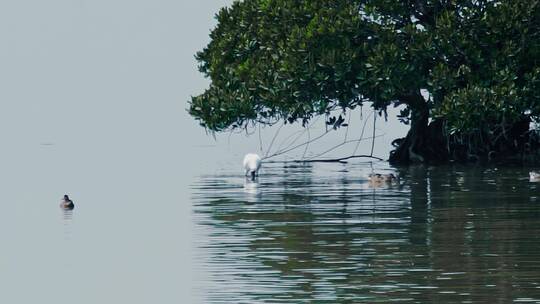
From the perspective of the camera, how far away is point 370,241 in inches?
974

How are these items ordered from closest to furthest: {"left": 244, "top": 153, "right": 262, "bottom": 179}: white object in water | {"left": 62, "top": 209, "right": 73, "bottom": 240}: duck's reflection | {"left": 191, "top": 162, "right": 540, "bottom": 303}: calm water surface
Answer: {"left": 191, "top": 162, "right": 540, "bottom": 303}: calm water surface
{"left": 62, "top": 209, "right": 73, "bottom": 240}: duck's reflection
{"left": 244, "top": 153, "right": 262, "bottom": 179}: white object in water

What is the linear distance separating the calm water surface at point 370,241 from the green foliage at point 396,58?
4.12m

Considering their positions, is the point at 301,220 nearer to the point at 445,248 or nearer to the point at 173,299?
the point at 445,248

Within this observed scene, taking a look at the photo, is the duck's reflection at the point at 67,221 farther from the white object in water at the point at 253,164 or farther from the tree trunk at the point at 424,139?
the tree trunk at the point at 424,139

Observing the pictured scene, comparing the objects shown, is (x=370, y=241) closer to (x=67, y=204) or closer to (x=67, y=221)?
(x=67, y=221)

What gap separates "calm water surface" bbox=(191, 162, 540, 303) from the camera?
773 inches

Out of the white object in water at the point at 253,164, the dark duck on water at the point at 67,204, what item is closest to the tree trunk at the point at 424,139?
the white object in water at the point at 253,164

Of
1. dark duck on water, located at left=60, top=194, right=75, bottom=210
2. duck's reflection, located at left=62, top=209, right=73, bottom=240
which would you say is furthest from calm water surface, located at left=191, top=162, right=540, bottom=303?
dark duck on water, located at left=60, top=194, right=75, bottom=210

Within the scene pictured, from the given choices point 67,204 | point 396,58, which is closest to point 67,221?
point 67,204

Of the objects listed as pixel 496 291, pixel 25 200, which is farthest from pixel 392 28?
pixel 496 291

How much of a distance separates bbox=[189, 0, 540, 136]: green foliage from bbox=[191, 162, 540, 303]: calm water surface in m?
4.12

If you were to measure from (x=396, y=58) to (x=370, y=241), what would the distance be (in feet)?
63.8

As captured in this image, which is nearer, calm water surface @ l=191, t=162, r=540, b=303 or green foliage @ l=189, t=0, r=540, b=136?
calm water surface @ l=191, t=162, r=540, b=303

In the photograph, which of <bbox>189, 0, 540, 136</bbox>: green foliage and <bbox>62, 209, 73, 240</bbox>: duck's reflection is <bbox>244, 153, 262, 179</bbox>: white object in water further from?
<bbox>62, 209, 73, 240</bbox>: duck's reflection
